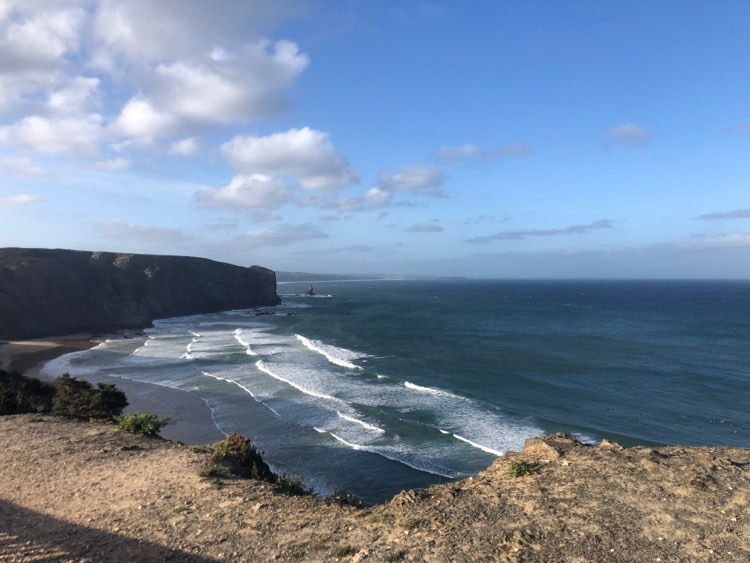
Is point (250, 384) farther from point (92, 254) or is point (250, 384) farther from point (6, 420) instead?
point (92, 254)

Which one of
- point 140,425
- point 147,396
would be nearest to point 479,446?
point 140,425

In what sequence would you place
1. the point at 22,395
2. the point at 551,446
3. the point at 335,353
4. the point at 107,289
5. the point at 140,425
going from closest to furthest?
the point at 551,446 < the point at 140,425 < the point at 22,395 < the point at 335,353 < the point at 107,289

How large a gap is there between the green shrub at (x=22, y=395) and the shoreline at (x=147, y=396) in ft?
12.7

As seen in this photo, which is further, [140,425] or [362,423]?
[362,423]

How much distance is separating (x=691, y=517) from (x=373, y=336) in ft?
155

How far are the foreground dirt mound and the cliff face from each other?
2073 inches

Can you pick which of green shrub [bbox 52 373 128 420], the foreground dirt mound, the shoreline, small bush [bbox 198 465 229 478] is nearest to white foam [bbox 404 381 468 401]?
the shoreline

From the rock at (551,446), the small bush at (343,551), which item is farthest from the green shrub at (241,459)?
the rock at (551,446)

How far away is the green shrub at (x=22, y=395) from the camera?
64.6ft

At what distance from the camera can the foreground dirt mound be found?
320 inches

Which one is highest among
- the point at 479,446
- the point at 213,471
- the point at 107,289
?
the point at 107,289

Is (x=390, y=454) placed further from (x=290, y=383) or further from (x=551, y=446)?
(x=290, y=383)

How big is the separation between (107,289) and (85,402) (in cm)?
5854

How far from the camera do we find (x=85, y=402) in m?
19.1
